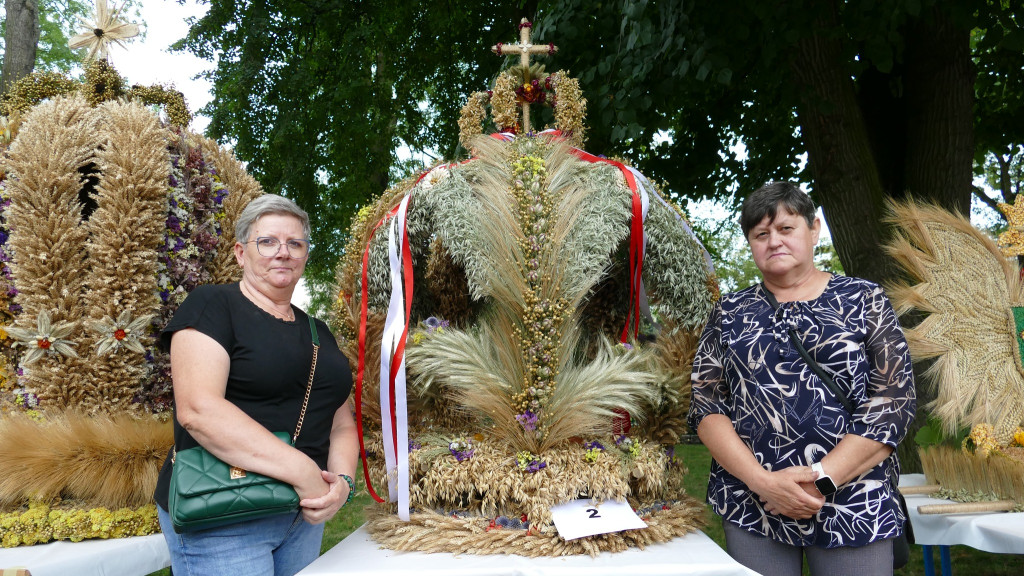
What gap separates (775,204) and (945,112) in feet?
9.90

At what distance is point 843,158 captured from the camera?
4.08 m

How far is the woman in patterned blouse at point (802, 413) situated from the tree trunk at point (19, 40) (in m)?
3.72

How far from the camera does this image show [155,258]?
2207 mm

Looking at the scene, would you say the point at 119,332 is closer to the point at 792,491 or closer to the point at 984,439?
the point at 792,491

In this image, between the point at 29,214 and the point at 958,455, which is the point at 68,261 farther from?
the point at 958,455

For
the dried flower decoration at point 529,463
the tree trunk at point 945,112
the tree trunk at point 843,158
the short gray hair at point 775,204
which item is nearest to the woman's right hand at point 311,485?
the dried flower decoration at point 529,463

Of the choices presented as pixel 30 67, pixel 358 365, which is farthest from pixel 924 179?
pixel 30 67

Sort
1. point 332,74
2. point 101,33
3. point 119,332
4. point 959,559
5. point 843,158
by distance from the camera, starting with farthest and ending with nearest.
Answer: point 332,74
point 959,559
point 843,158
point 101,33
point 119,332

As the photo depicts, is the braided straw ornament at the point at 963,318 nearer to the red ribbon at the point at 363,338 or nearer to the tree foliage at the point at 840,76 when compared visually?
the tree foliage at the point at 840,76

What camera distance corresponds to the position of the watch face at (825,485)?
1.69 meters

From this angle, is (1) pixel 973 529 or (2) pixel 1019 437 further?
(2) pixel 1019 437

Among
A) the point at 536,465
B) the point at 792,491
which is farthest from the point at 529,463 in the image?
the point at 792,491

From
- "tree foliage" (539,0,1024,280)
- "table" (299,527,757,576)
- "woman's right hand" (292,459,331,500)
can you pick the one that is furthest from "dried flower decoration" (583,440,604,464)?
"tree foliage" (539,0,1024,280)

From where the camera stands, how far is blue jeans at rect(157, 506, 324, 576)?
5.43ft
